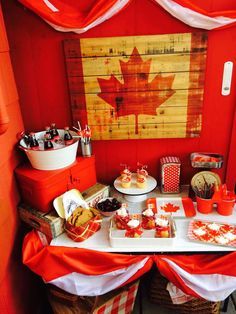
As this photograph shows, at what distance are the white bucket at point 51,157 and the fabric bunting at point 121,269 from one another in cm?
42

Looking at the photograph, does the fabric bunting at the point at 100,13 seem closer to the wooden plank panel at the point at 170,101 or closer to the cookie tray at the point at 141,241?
the wooden plank panel at the point at 170,101

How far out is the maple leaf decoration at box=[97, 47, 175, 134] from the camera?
1561mm

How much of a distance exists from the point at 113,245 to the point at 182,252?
13.7 inches

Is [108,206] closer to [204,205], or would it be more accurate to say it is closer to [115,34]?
[204,205]

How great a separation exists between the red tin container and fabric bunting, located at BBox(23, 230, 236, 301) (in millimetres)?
495

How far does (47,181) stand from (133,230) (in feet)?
1.69

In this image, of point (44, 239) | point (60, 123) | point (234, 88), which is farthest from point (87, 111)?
point (234, 88)

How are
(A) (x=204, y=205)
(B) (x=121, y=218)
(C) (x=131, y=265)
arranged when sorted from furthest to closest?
1. (A) (x=204, y=205)
2. (B) (x=121, y=218)
3. (C) (x=131, y=265)

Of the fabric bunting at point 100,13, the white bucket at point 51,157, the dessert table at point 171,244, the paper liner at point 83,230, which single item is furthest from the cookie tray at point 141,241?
the fabric bunting at point 100,13

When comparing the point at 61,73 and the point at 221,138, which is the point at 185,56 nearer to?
the point at 221,138

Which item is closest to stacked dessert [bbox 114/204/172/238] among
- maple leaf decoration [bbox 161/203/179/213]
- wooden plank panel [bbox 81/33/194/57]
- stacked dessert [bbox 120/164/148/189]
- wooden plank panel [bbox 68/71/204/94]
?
maple leaf decoration [bbox 161/203/179/213]

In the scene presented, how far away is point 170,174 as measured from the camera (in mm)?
1703

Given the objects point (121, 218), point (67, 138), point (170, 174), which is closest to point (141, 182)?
point (170, 174)

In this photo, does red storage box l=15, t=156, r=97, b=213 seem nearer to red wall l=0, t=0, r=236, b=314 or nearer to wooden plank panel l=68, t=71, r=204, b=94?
red wall l=0, t=0, r=236, b=314
